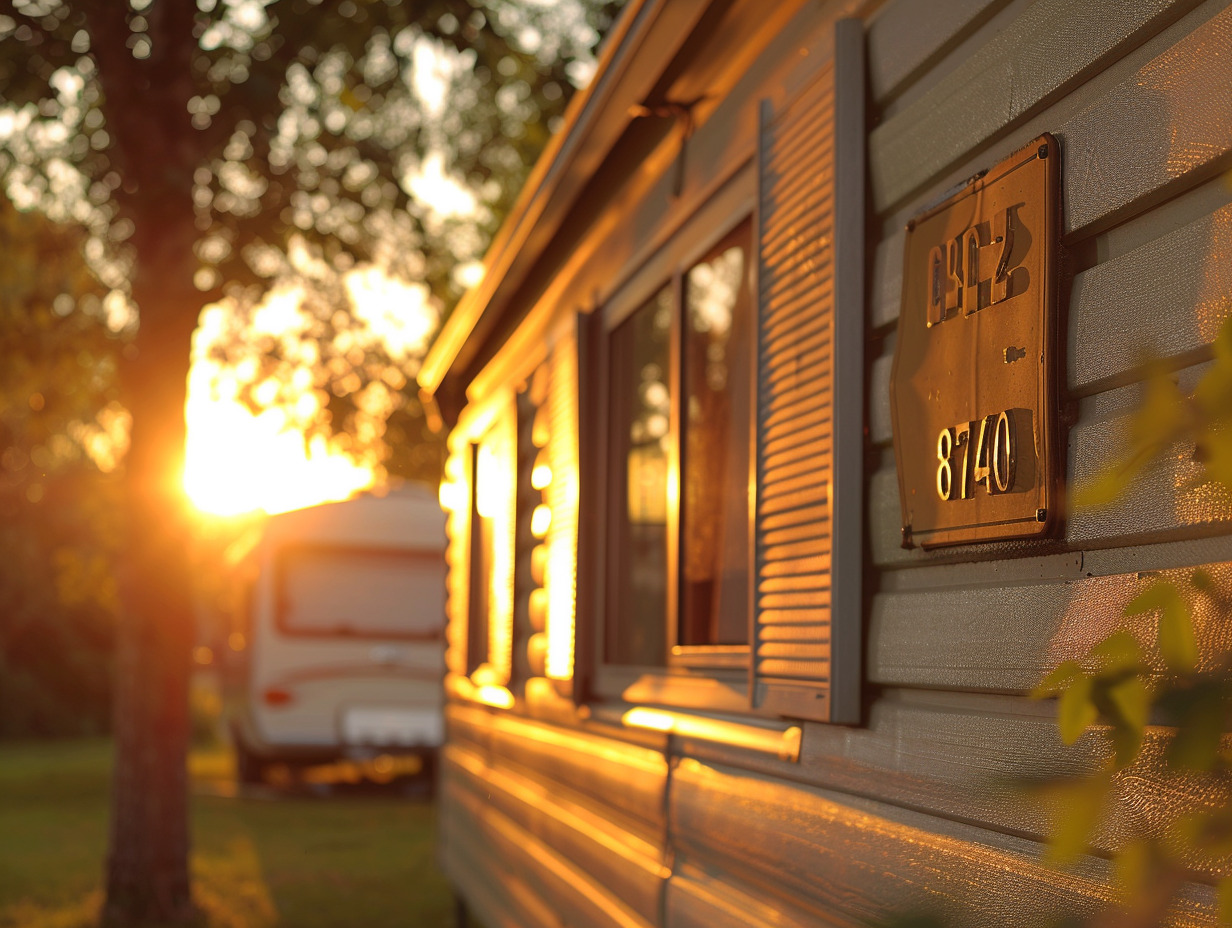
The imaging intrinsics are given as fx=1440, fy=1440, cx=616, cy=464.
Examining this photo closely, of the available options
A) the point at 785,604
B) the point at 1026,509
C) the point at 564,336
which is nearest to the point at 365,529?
the point at 564,336

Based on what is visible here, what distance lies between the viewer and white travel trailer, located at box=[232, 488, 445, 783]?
49.6ft

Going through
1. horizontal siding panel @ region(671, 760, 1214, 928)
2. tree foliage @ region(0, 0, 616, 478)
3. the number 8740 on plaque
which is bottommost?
horizontal siding panel @ region(671, 760, 1214, 928)

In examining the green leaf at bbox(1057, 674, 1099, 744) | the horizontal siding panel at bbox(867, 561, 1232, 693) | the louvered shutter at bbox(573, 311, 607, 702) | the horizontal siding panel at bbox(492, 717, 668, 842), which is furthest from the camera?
the louvered shutter at bbox(573, 311, 607, 702)

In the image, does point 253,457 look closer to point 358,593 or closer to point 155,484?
point 358,593

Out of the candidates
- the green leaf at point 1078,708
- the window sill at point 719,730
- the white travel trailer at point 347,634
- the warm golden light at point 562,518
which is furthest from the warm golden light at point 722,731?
the white travel trailer at point 347,634

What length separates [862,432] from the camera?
104 inches

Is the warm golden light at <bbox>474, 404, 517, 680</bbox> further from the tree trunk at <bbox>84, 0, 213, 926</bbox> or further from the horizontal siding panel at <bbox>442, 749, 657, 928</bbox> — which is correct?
the tree trunk at <bbox>84, 0, 213, 926</bbox>

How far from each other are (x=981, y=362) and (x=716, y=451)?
1.83 m

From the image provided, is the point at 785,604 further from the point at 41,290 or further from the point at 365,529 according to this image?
the point at 365,529

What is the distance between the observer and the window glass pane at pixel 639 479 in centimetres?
463

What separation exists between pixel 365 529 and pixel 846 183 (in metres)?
13.7

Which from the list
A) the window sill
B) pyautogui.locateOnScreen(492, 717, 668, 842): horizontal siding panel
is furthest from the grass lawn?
the window sill

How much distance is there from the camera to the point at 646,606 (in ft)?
15.2

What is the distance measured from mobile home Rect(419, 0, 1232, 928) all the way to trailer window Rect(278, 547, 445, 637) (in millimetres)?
10568
